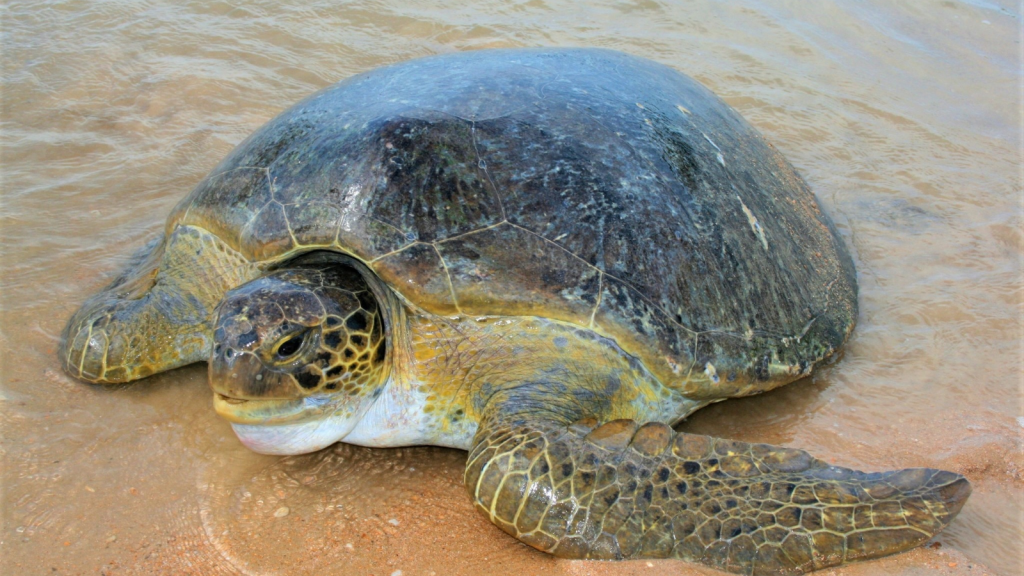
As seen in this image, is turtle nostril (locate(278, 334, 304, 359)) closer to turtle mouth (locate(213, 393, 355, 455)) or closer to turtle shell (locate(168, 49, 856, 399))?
turtle mouth (locate(213, 393, 355, 455))

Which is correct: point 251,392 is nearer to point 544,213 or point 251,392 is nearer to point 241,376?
point 241,376

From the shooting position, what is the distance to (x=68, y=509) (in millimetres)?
2201

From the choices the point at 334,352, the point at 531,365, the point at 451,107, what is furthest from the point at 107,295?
the point at 531,365

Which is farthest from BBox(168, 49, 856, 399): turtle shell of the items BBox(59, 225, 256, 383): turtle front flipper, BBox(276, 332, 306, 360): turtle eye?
BBox(276, 332, 306, 360): turtle eye

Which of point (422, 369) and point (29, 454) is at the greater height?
point (422, 369)

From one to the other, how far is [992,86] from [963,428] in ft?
13.7

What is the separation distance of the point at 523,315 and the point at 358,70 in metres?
3.54

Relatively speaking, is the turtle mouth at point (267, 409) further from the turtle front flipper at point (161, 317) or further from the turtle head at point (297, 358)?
the turtle front flipper at point (161, 317)

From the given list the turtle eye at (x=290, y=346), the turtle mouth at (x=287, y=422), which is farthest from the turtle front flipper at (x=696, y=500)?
the turtle eye at (x=290, y=346)

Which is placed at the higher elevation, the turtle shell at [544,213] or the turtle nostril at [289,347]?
the turtle shell at [544,213]

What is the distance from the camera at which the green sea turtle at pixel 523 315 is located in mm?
2062

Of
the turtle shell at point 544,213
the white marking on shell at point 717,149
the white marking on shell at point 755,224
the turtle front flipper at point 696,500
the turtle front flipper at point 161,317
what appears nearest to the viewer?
the turtle front flipper at point 696,500

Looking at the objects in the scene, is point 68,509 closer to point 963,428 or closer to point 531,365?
point 531,365

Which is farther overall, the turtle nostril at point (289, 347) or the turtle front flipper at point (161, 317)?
the turtle front flipper at point (161, 317)
